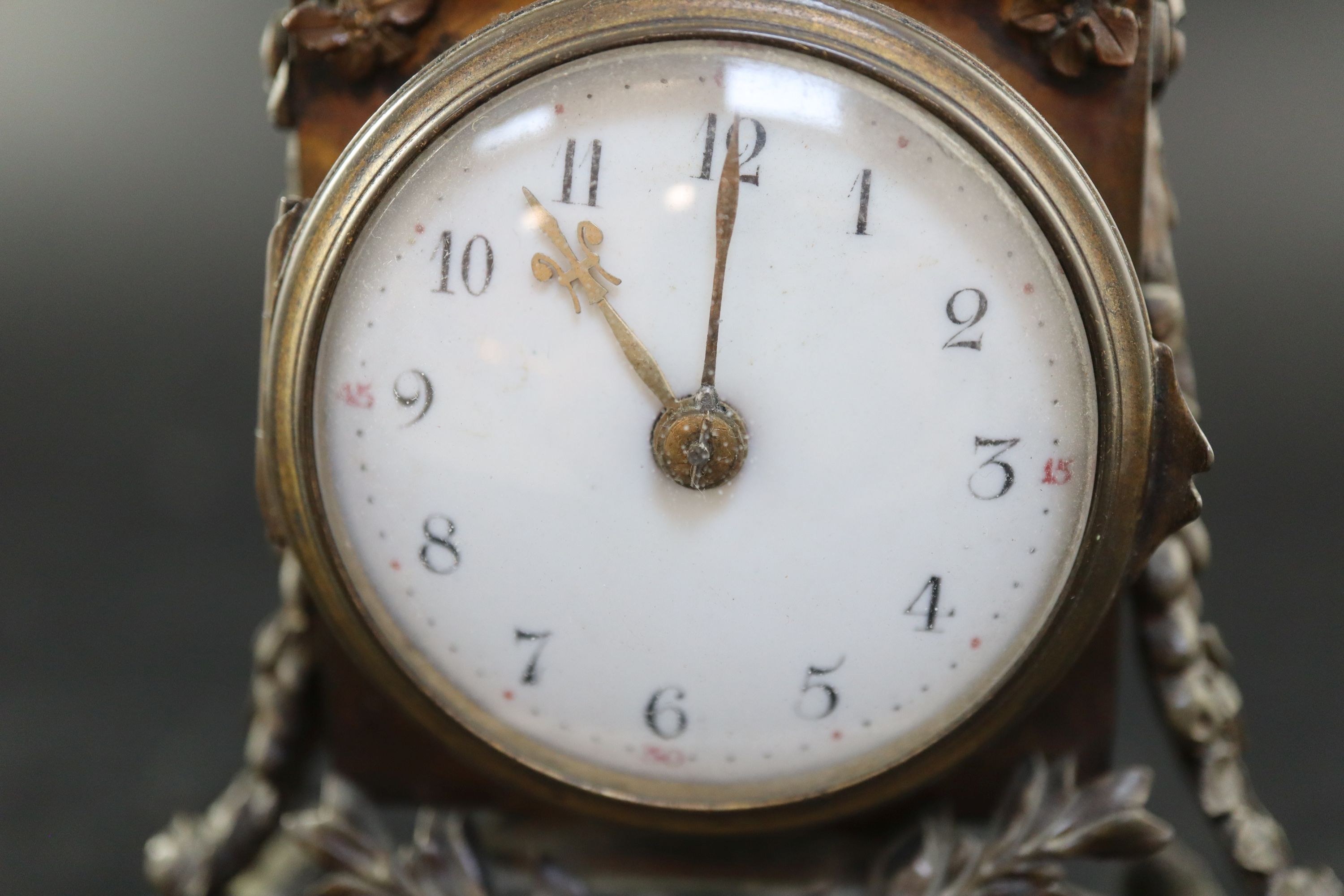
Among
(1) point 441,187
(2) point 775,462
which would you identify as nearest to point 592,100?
(1) point 441,187

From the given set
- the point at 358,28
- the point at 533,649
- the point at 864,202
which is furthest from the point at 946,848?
the point at 358,28

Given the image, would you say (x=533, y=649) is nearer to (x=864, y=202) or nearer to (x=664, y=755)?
(x=664, y=755)

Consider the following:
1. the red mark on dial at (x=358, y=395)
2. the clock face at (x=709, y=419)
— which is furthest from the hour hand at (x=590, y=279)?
the red mark on dial at (x=358, y=395)

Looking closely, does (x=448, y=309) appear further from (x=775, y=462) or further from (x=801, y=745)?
(x=801, y=745)

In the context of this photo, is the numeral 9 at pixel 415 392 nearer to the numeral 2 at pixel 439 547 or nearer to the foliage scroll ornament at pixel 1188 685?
the numeral 2 at pixel 439 547

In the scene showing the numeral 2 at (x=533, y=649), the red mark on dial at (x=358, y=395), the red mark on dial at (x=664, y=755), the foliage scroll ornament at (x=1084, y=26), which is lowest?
the red mark on dial at (x=664, y=755)

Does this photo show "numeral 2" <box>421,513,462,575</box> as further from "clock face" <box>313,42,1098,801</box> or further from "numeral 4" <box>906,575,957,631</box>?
"numeral 4" <box>906,575,957,631</box>

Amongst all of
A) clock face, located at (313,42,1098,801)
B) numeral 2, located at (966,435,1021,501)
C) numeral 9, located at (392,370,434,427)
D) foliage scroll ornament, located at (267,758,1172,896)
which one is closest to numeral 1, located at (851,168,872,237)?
clock face, located at (313,42,1098,801)
